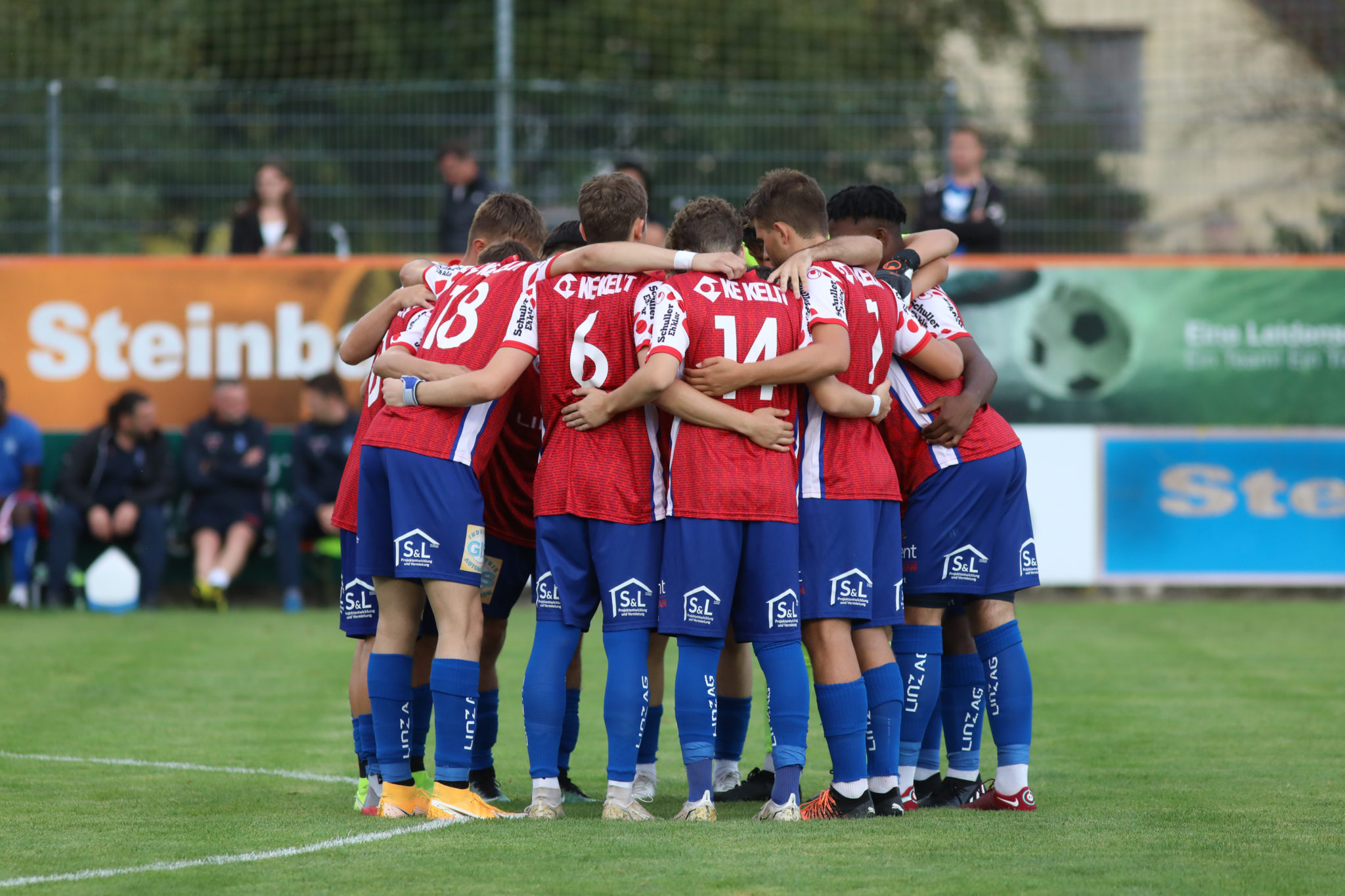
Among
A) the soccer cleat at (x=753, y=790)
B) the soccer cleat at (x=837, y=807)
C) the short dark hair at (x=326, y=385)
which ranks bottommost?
the soccer cleat at (x=753, y=790)

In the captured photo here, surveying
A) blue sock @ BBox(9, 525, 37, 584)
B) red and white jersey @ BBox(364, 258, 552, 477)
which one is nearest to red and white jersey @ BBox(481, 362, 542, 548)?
red and white jersey @ BBox(364, 258, 552, 477)

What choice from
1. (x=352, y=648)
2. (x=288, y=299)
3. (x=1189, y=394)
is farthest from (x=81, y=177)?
(x=1189, y=394)

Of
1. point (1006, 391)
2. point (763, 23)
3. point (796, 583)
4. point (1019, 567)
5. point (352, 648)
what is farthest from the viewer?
point (763, 23)

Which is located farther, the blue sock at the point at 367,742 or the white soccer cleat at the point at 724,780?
the white soccer cleat at the point at 724,780

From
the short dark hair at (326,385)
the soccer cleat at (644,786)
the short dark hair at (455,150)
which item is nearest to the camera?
the soccer cleat at (644,786)

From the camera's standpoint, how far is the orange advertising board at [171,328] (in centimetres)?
1344

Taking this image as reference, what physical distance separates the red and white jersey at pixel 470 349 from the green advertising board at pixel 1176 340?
8496 mm

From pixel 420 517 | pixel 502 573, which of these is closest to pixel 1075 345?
pixel 502 573

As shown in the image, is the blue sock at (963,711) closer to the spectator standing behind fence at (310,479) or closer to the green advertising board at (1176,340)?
the green advertising board at (1176,340)

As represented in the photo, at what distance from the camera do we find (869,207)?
6.06 m

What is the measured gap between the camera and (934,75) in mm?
21703

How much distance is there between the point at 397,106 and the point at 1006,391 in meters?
5.70

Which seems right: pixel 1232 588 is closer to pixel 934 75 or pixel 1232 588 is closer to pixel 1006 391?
pixel 1006 391

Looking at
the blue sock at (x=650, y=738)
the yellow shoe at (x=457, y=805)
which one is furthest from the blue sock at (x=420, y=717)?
the blue sock at (x=650, y=738)
